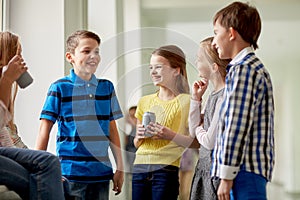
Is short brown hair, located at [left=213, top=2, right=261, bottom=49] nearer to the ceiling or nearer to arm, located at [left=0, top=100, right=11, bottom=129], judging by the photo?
arm, located at [left=0, top=100, right=11, bottom=129]

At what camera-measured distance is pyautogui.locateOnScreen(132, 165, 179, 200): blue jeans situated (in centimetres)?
173

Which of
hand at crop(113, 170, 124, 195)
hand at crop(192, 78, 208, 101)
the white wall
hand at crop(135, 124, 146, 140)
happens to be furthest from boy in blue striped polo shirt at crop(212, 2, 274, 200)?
the white wall

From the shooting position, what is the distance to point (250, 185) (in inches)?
50.1

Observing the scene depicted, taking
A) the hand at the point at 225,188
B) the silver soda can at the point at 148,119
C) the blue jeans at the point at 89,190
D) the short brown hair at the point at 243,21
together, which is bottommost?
the blue jeans at the point at 89,190

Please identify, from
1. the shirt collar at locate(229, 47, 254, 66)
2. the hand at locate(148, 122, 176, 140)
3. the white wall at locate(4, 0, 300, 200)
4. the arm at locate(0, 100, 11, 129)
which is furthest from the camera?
the white wall at locate(4, 0, 300, 200)

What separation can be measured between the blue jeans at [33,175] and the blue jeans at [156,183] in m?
0.40

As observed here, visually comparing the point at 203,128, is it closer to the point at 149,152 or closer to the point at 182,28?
the point at 149,152

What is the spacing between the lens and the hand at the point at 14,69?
1.57m

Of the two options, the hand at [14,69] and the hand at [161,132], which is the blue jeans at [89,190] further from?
the hand at [14,69]

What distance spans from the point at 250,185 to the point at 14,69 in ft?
2.68

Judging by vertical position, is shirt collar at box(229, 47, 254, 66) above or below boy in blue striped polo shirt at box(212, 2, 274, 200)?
above

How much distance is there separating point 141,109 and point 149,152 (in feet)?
0.57

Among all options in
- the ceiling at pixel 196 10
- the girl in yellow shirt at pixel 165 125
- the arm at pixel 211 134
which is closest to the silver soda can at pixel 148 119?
the girl in yellow shirt at pixel 165 125

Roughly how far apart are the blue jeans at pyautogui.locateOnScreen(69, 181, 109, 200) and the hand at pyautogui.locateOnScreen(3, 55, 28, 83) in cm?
42
